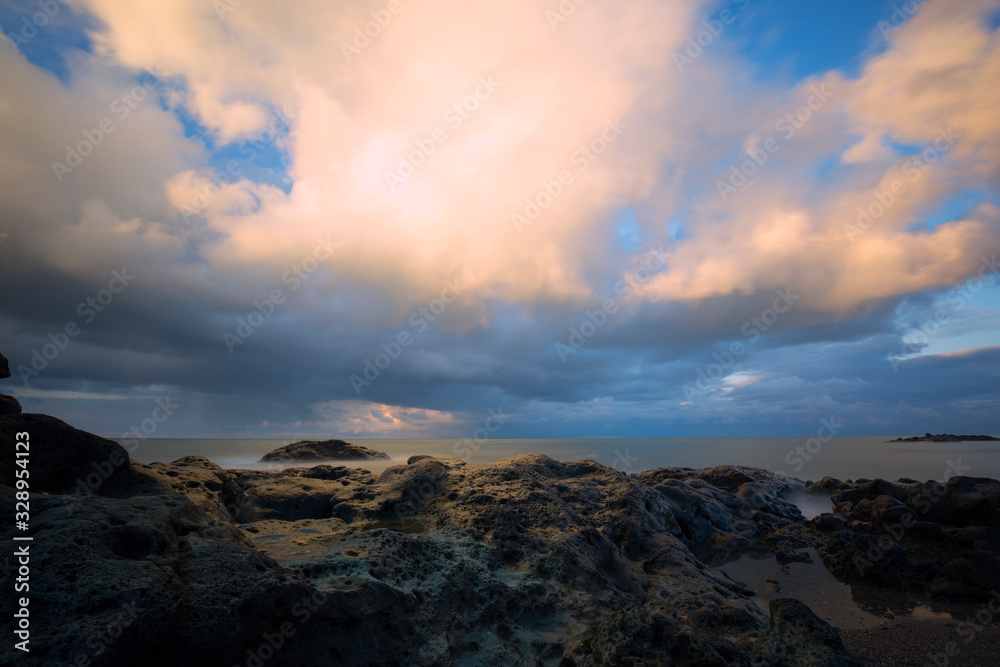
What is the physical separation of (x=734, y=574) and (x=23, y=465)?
45.5 feet

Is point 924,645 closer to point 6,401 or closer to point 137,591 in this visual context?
point 137,591

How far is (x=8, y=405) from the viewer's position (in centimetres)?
816

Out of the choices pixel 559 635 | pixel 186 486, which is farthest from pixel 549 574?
pixel 186 486

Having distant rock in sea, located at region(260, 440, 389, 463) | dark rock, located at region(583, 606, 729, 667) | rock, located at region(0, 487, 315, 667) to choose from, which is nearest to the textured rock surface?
dark rock, located at region(583, 606, 729, 667)

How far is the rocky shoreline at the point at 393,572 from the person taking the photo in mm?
3666

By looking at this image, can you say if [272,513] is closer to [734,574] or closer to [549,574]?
[549,574]

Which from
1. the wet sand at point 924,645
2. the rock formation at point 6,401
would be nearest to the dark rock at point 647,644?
the wet sand at point 924,645

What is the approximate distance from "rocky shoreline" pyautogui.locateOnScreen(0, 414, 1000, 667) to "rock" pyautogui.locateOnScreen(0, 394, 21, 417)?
168cm

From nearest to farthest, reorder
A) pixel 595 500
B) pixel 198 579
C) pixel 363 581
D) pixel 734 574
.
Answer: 1. pixel 198 579
2. pixel 363 581
3. pixel 595 500
4. pixel 734 574

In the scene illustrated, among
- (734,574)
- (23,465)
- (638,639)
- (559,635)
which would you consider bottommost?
(734,574)

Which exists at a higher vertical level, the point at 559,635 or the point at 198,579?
the point at 198,579

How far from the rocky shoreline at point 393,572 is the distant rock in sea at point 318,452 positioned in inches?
903

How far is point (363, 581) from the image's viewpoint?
4891mm

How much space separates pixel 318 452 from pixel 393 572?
30906 mm
